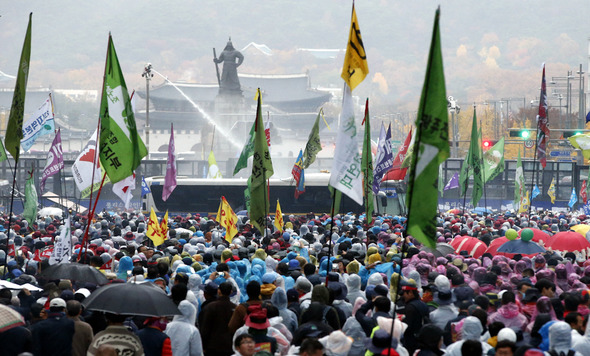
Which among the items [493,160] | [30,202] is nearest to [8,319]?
[30,202]

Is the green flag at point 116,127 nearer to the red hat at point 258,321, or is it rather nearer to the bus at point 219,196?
the red hat at point 258,321

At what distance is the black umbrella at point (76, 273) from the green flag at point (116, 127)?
4.69ft

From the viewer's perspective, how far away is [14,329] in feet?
21.8

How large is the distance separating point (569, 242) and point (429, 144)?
8.86m

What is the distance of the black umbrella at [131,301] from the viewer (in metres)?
6.76

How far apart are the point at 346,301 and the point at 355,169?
166 cm

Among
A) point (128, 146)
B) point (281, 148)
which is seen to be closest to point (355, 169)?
point (128, 146)

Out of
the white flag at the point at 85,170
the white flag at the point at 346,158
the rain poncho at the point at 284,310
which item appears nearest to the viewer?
the rain poncho at the point at 284,310

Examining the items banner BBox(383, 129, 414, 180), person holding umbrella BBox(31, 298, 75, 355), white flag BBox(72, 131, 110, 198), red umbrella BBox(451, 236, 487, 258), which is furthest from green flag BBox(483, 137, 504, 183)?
person holding umbrella BBox(31, 298, 75, 355)

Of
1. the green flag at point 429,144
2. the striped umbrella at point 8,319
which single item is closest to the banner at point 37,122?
the striped umbrella at point 8,319

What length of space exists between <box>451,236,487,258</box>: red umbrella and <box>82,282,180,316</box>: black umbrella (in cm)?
824

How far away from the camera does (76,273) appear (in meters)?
9.27

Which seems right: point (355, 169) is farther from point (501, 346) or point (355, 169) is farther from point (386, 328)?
point (501, 346)

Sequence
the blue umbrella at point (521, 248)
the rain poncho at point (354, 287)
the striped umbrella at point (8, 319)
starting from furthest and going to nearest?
the blue umbrella at point (521, 248)
the rain poncho at point (354, 287)
the striped umbrella at point (8, 319)
